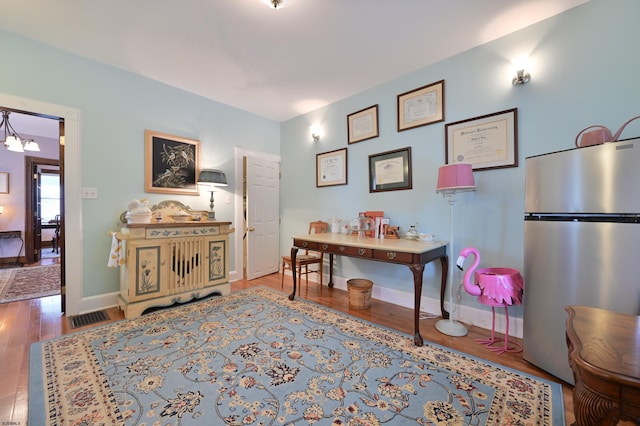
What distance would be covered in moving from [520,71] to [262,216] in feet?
11.7

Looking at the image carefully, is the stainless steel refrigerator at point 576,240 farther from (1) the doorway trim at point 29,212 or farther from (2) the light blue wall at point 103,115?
(1) the doorway trim at point 29,212

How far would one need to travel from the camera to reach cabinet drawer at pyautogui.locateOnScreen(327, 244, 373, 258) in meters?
2.40

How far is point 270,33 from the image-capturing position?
2.27 meters

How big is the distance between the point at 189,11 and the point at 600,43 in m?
3.18

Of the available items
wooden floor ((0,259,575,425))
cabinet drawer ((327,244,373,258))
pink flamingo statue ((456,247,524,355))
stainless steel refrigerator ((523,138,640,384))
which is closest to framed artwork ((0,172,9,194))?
wooden floor ((0,259,575,425))

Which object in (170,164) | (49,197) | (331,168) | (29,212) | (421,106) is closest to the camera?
(421,106)

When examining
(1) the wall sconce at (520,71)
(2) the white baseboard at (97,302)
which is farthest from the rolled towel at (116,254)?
(1) the wall sconce at (520,71)

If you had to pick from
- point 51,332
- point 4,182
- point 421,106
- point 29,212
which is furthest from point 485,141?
point 4,182

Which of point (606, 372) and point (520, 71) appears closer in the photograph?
point (606, 372)

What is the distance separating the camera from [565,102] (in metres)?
2.03

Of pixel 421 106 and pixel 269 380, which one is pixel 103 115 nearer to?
pixel 269 380

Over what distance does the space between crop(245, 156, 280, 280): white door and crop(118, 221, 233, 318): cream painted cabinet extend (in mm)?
777

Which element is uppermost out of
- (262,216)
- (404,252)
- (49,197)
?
(49,197)

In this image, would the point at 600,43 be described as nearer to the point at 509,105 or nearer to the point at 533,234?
the point at 509,105
